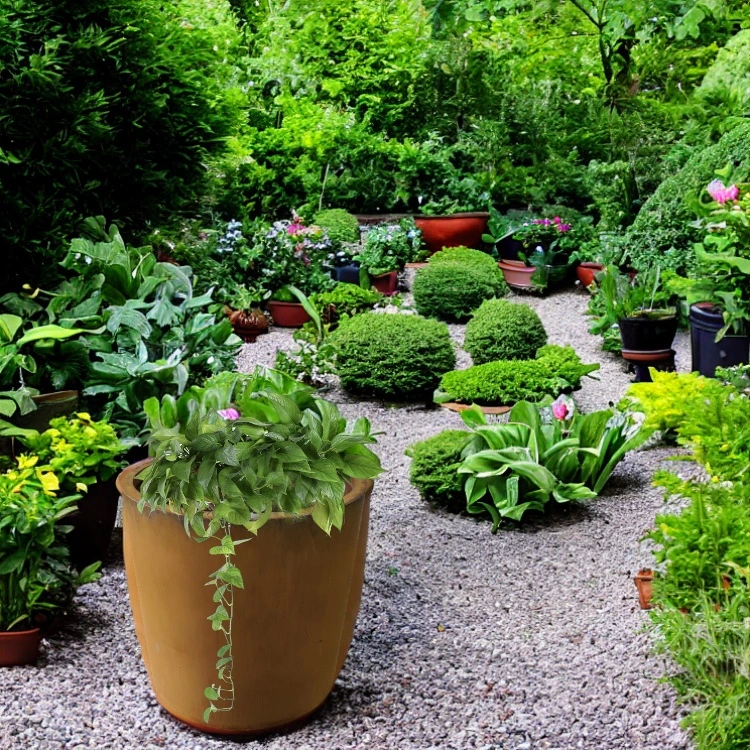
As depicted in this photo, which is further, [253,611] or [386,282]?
[386,282]

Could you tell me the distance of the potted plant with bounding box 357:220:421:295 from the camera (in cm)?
800

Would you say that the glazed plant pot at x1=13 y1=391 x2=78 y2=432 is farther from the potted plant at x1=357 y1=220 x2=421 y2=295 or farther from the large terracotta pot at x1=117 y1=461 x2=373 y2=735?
the potted plant at x1=357 y1=220 x2=421 y2=295

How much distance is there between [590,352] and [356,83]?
17.2 ft

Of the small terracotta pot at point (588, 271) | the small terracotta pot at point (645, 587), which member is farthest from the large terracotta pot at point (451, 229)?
the small terracotta pot at point (645, 587)

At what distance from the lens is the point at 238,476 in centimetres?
224

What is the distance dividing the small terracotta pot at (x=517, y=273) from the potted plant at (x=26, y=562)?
6.10 meters

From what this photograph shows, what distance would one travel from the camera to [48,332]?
358cm

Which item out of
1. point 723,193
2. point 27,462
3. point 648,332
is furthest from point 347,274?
point 27,462

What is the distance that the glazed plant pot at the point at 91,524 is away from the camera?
134 inches

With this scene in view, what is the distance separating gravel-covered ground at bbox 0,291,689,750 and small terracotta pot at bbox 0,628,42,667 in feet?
0.15

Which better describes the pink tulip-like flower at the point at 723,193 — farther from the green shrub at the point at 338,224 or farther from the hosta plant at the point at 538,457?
the green shrub at the point at 338,224

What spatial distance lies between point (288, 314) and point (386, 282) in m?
1.20

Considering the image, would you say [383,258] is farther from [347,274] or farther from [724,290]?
[724,290]

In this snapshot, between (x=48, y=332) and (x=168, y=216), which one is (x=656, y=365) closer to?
(x=168, y=216)
